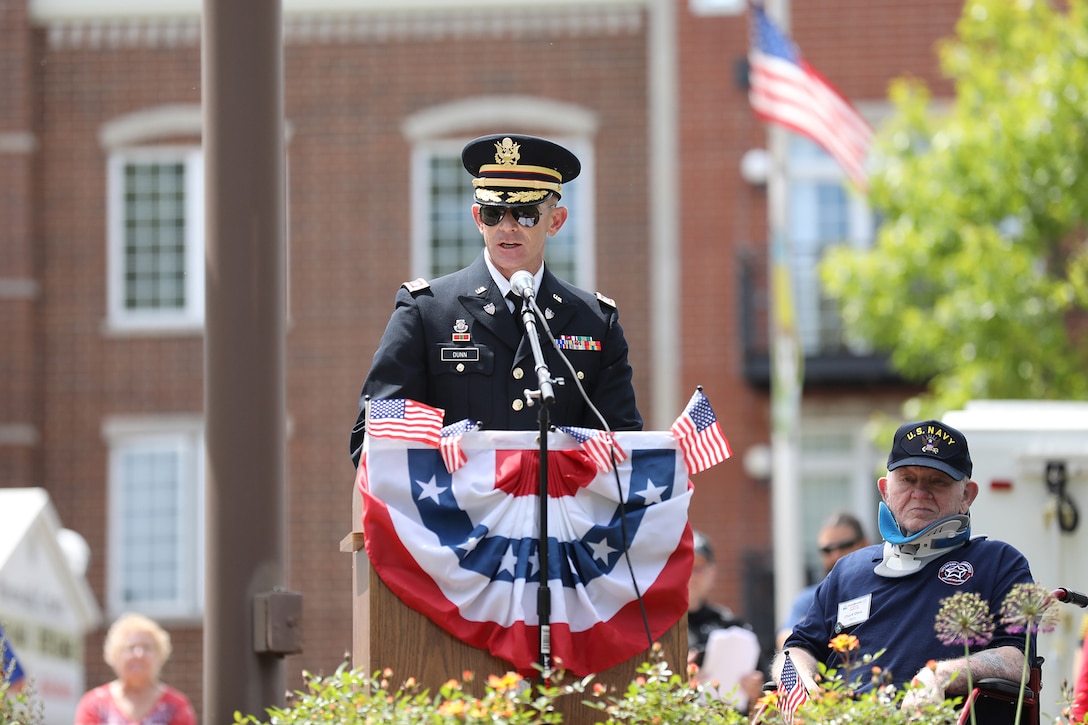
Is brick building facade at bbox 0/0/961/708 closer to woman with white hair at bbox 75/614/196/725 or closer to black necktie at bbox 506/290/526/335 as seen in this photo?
woman with white hair at bbox 75/614/196/725

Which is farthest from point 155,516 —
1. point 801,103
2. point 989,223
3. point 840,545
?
point 840,545

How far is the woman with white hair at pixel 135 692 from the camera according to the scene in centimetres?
863

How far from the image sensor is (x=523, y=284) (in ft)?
17.2

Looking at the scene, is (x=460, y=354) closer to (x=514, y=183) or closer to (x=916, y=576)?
(x=514, y=183)

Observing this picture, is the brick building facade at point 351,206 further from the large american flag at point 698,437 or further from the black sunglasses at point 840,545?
the large american flag at point 698,437

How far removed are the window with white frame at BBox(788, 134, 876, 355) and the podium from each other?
53.4 feet

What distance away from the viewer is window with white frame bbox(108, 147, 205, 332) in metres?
22.0

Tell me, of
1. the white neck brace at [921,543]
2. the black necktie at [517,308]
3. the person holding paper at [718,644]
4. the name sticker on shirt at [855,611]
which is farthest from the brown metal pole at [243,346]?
the person holding paper at [718,644]

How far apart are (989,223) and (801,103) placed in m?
2.13

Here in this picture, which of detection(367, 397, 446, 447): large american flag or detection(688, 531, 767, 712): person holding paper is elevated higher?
detection(367, 397, 446, 447): large american flag

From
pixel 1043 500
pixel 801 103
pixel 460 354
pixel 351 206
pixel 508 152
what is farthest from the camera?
pixel 351 206

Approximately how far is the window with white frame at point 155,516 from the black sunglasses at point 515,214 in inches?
646

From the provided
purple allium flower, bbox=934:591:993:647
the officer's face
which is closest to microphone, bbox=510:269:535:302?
the officer's face

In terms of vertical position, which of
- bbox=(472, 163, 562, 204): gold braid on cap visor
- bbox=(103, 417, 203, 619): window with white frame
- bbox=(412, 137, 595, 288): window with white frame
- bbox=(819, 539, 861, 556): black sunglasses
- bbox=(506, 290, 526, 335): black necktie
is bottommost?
bbox=(103, 417, 203, 619): window with white frame
